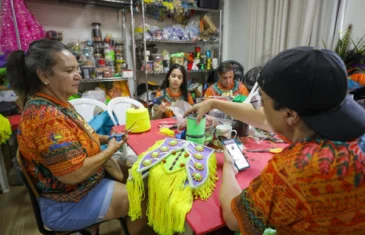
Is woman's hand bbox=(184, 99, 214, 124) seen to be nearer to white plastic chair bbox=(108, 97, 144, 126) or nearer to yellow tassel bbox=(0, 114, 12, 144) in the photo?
white plastic chair bbox=(108, 97, 144, 126)

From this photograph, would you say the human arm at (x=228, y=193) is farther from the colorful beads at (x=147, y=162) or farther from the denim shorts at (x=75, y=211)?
the denim shorts at (x=75, y=211)

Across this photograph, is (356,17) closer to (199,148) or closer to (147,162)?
(199,148)

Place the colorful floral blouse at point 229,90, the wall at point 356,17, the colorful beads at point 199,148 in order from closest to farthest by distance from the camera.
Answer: the colorful beads at point 199,148 < the wall at point 356,17 < the colorful floral blouse at point 229,90

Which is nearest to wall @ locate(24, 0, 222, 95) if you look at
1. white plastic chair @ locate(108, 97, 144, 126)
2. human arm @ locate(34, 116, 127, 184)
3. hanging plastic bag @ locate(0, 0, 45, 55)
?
hanging plastic bag @ locate(0, 0, 45, 55)

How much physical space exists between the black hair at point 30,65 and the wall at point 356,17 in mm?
2872

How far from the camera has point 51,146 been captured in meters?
0.90

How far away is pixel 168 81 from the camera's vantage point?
8.38ft

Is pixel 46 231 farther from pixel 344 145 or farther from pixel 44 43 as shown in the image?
pixel 344 145

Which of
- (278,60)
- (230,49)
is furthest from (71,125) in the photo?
(230,49)

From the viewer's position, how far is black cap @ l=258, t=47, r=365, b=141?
486 millimetres

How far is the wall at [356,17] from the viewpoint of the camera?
230 cm

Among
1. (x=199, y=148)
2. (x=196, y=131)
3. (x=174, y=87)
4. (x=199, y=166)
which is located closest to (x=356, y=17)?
(x=174, y=87)

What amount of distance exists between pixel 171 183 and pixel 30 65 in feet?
2.73

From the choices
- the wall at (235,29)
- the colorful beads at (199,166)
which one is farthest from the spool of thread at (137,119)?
the wall at (235,29)
